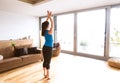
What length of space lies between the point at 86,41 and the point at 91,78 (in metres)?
2.76

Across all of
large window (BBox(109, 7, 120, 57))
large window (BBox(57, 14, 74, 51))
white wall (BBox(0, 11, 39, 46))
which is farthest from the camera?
large window (BBox(57, 14, 74, 51))

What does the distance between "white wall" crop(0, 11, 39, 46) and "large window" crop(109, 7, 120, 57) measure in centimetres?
441

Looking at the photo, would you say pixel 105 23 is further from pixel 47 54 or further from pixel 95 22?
pixel 47 54

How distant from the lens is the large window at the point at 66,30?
5.69 m

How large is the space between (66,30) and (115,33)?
8.61 ft

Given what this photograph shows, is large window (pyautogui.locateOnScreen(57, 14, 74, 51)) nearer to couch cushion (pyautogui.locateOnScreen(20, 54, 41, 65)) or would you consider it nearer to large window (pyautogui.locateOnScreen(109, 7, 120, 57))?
large window (pyautogui.locateOnScreen(109, 7, 120, 57))

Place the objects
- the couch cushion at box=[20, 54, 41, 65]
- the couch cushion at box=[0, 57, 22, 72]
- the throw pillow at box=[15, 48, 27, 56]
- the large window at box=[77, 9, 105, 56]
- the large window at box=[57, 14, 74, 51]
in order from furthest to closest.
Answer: the large window at box=[57, 14, 74, 51] < the large window at box=[77, 9, 105, 56] < the throw pillow at box=[15, 48, 27, 56] < the couch cushion at box=[20, 54, 41, 65] < the couch cushion at box=[0, 57, 22, 72]

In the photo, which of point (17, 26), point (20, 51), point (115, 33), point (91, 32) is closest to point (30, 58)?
point (20, 51)

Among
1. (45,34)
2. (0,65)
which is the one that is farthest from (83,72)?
(0,65)

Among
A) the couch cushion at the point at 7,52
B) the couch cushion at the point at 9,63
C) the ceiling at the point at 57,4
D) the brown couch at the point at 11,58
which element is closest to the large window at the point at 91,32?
the ceiling at the point at 57,4

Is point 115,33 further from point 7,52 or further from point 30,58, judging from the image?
point 7,52

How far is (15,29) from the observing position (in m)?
5.57

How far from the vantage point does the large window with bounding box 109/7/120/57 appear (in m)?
4.15

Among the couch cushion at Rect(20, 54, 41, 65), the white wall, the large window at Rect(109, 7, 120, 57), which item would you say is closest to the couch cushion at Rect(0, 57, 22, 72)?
the couch cushion at Rect(20, 54, 41, 65)
